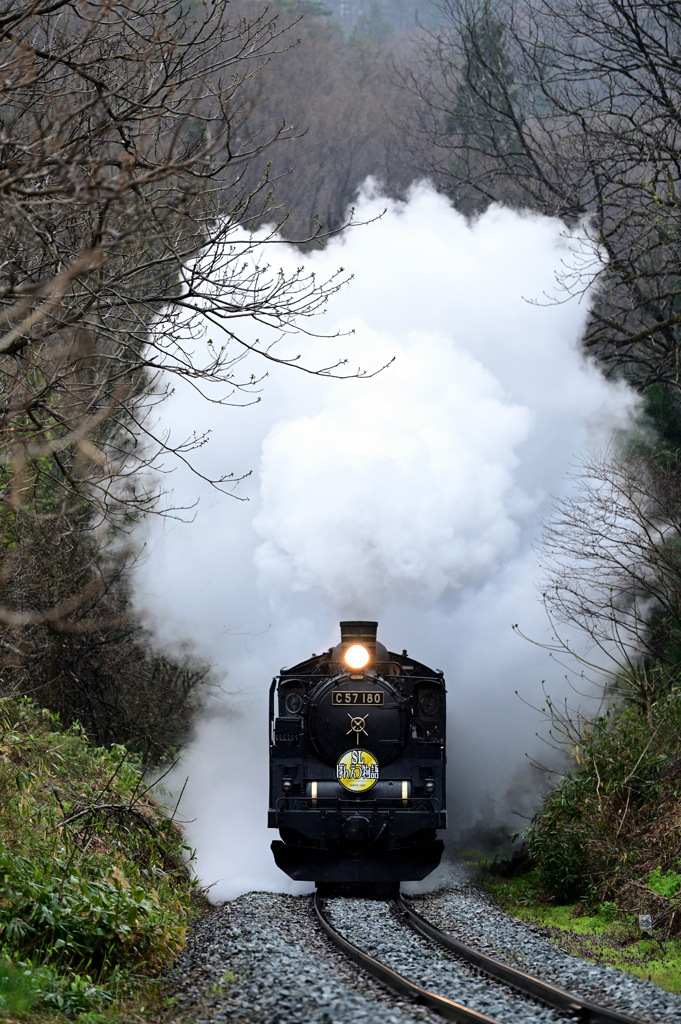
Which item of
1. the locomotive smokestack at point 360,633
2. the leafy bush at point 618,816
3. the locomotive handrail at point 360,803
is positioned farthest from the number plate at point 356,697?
the leafy bush at point 618,816

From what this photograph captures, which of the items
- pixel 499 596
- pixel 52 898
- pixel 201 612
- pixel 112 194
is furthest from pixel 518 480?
pixel 112 194

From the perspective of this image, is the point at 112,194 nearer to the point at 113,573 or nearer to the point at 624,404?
the point at 113,573

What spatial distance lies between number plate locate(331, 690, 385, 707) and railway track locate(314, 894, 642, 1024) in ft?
9.04

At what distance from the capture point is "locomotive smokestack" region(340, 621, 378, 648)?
1223cm

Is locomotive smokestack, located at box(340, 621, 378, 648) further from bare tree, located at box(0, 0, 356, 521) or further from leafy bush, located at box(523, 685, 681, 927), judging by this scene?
bare tree, located at box(0, 0, 356, 521)

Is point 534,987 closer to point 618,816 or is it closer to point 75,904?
point 75,904

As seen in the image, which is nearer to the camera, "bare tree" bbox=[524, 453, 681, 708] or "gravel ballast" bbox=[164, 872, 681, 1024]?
"gravel ballast" bbox=[164, 872, 681, 1024]

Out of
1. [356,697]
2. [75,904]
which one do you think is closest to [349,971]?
[75,904]

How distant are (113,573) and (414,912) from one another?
801cm

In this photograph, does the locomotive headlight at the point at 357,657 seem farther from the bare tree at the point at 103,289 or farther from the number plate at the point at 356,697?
the bare tree at the point at 103,289

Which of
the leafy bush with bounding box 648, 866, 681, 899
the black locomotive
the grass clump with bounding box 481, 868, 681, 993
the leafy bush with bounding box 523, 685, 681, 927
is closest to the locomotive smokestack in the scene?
the black locomotive

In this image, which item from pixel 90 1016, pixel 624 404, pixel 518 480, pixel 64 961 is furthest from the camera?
pixel 624 404

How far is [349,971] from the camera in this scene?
304 inches

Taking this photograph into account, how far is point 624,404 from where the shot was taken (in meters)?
19.2
